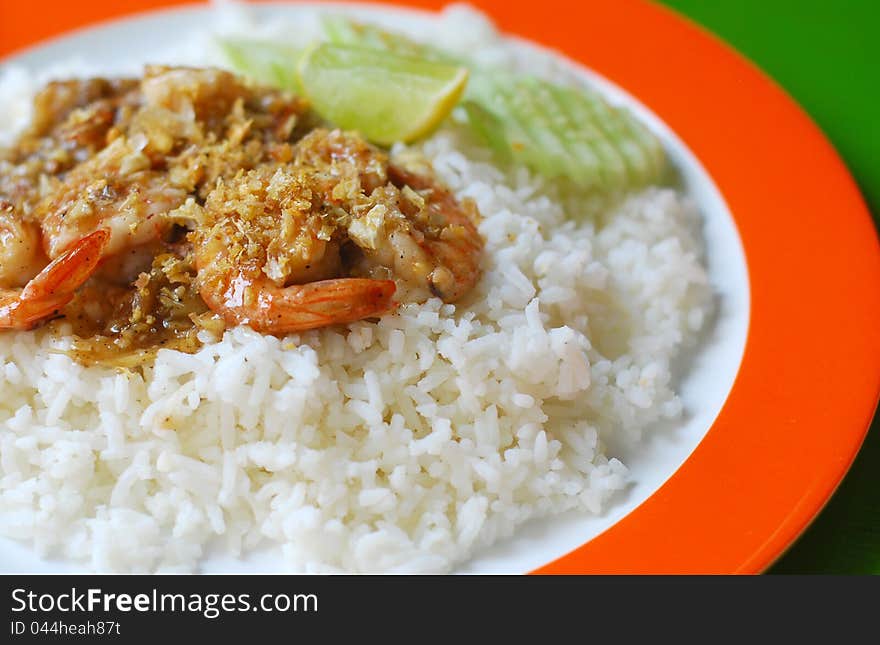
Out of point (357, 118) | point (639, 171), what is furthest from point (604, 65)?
point (357, 118)

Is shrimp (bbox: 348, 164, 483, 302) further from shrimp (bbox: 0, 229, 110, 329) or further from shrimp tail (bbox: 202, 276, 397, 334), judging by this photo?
shrimp (bbox: 0, 229, 110, 329)

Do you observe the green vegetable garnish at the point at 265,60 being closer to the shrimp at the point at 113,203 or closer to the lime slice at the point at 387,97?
the lime slice at the point at 387,97

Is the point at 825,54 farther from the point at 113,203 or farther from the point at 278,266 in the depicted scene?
the point at 113,203

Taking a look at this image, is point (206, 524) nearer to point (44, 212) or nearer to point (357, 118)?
point (44, 212)

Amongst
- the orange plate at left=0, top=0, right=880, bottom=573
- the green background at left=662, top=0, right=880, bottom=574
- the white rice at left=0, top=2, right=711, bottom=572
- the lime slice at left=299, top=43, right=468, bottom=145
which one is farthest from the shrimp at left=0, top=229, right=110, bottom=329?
the green background at left=662, top=0, right=880, bottom=574

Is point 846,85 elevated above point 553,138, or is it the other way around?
point 846,85
